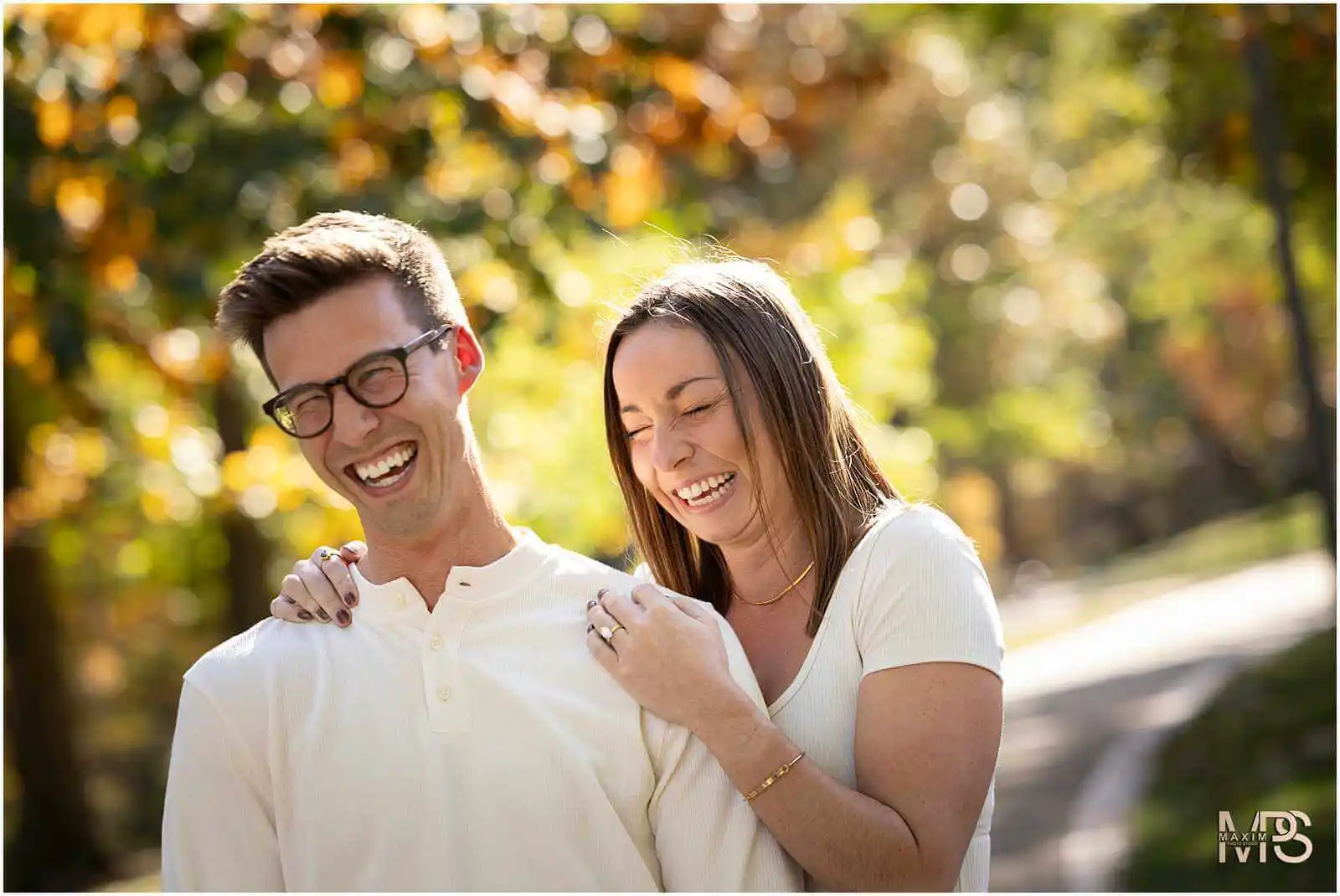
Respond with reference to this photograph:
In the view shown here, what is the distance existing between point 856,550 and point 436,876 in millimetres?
1185

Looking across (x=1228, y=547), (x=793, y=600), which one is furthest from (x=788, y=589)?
(x=1228, y=547)

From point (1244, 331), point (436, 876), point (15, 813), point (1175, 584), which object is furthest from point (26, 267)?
point (1244, 331)

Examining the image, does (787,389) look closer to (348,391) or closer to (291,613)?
(348,391)

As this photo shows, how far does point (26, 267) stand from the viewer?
6.45m

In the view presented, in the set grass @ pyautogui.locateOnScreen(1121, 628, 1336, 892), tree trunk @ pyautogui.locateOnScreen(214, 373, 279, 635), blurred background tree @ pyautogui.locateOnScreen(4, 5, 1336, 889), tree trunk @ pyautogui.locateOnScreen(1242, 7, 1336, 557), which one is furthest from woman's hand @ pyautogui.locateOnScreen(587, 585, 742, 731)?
tree trunk @ pyautogui.locateOnScreen(214, 373, 279, 635)

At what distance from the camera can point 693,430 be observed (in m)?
3.41

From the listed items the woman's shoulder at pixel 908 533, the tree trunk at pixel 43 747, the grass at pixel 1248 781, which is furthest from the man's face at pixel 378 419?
the tree trunk at pixel 43 747

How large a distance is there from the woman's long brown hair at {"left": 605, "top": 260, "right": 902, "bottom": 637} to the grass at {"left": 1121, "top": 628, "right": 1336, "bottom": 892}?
5676mm

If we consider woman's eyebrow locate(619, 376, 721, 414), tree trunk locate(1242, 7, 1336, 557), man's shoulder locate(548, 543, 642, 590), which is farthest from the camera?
tree trunk locate(1242, 7, 1336, 557)

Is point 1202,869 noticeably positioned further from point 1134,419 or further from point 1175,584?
point 1134,419

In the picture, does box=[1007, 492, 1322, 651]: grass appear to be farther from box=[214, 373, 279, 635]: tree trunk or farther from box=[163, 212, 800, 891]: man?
box=[163, 212, 800, 891]: man

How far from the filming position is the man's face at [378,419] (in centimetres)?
299

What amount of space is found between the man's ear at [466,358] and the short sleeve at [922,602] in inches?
38.2

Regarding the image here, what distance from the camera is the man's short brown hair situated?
3.03 metres
